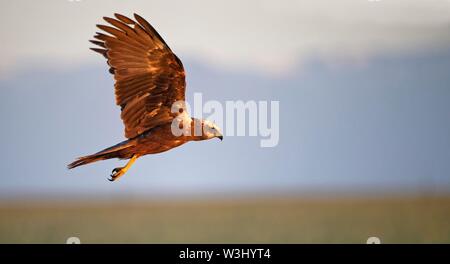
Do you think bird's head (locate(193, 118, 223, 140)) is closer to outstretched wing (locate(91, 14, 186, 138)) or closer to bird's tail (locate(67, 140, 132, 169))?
outstretched wing (locate(91, 14, 186, 138))

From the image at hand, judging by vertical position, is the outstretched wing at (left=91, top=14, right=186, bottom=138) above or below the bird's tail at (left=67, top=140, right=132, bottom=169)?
above

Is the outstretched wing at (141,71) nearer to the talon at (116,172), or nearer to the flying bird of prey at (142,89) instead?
the flying bird of prey at (142,89)

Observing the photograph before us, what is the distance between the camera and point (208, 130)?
18.3ft

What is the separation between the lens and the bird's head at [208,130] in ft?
18.3

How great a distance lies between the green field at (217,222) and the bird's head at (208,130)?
1.60ft

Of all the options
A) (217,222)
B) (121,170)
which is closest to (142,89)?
(121,170)

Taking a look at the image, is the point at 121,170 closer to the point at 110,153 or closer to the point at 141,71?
the point at 110,153

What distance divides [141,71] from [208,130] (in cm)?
59

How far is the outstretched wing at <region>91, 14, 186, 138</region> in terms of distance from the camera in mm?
5391

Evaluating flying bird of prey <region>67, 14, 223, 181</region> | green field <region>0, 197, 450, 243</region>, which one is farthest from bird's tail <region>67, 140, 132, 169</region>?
green field <region>0, 197, 450, 243</region>

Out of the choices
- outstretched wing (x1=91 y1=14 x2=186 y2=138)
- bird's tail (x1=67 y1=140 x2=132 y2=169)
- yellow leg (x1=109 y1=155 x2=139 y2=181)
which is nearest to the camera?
outstretched wing (x1=91 y1=14 x2=186 y2=138)

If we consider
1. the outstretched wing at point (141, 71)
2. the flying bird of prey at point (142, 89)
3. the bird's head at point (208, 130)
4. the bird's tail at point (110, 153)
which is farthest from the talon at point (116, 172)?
the bird's head at point (208, 130)

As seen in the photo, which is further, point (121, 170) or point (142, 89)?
point (121, 170)

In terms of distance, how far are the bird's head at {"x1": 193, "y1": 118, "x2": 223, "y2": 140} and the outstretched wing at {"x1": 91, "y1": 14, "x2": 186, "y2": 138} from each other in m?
0.22
